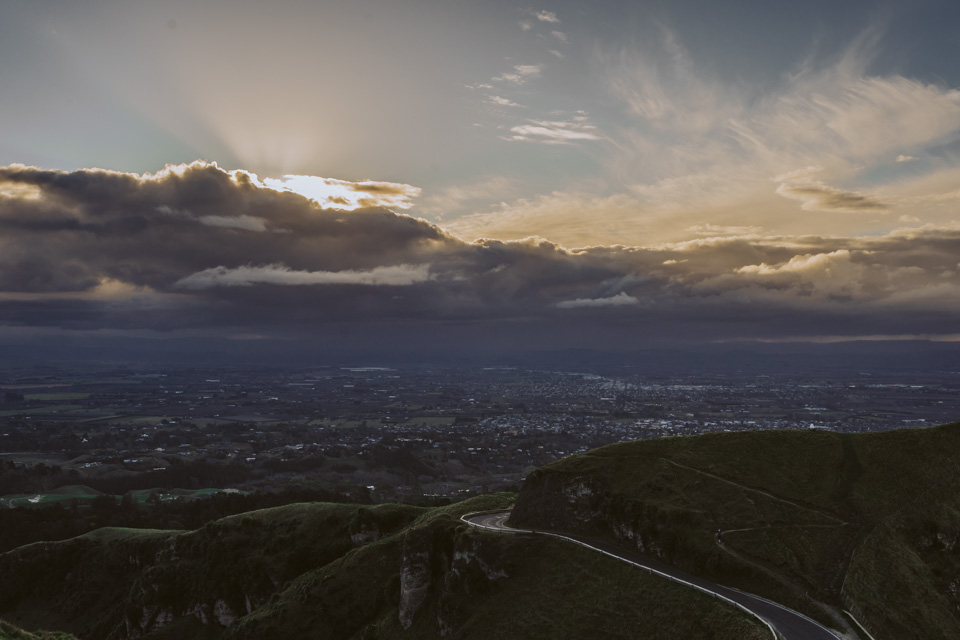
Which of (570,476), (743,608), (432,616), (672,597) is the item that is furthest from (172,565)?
(743,608)

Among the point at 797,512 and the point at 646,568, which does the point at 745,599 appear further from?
the point at 797,512

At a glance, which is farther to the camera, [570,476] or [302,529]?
[302,529]

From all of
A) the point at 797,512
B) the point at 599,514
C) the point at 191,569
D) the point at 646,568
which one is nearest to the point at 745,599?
the point at 646,568

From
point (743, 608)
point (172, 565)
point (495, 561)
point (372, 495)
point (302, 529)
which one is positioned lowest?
point (372, 495)

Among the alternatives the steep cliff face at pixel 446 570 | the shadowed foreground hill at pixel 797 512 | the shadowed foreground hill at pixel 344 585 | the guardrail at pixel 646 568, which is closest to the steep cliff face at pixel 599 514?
the shadowed foreground hill at pixel 797 512

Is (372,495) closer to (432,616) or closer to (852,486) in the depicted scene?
(432,616)

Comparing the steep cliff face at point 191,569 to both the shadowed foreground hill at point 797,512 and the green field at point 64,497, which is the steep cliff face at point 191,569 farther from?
the green field at point 64,497
